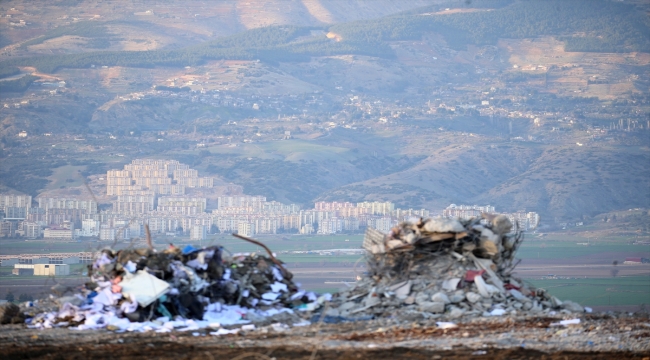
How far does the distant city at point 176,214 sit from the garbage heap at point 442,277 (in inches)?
3240

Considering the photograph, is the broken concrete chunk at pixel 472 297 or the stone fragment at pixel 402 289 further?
the stone fragment at pixel 402 289

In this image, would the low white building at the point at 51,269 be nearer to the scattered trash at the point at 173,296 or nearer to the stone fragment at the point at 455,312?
the scattered trash at the point at 173,296

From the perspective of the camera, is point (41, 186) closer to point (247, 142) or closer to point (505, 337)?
point (247, 142)

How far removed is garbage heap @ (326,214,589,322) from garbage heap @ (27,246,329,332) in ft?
3.18

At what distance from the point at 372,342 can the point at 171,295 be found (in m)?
3.44

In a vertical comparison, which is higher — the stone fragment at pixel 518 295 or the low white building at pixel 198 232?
the stone fragment at pixel 518 295

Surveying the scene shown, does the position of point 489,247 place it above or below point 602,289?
above

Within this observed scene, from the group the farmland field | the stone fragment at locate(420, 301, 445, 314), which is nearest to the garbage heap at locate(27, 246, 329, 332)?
the stone fragment at locate(420, 301, 445, 314)

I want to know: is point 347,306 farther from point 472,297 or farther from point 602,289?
point 602,289

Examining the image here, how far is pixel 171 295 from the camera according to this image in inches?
624

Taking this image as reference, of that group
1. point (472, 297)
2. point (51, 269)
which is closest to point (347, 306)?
point (472, 297)

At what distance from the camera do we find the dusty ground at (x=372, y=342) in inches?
498

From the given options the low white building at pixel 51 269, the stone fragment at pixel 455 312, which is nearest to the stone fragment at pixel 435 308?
the stone fragment at pixel 455 312

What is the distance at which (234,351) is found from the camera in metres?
13.0
